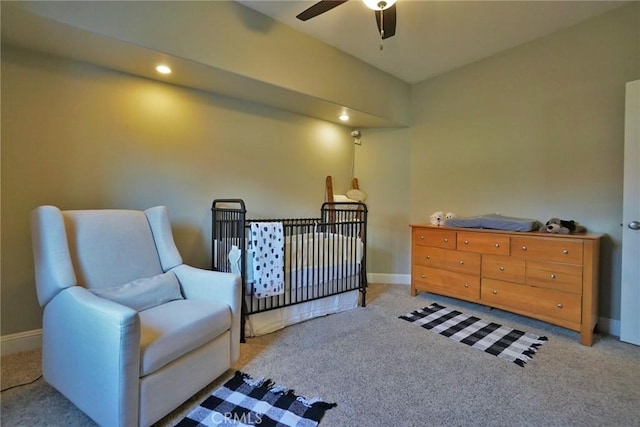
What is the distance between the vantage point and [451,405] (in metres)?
1.60

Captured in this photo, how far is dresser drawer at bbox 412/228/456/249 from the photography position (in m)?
3.09

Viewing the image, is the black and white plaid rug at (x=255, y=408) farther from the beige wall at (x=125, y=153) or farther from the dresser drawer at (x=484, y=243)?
→ the dresser drawer at (x=484, y=243)

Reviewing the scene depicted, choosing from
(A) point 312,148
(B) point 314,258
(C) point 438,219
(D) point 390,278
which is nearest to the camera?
(B) point 314,258

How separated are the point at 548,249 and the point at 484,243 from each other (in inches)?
19.8

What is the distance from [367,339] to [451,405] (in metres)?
0.83

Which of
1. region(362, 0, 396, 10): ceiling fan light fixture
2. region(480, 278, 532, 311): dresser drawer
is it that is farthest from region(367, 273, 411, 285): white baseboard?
region(362, 0, 396, 10): ceiling fan light fixture

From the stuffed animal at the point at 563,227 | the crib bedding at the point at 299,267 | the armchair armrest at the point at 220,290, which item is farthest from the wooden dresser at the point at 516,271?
the armchair armrest at the point at 220,290

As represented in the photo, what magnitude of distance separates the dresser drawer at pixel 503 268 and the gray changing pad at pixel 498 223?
28cm

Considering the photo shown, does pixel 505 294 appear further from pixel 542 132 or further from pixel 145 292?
pixel 145 292

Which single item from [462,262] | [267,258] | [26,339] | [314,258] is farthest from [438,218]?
[26,339]

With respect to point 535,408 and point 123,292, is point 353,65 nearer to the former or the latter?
point 123,292

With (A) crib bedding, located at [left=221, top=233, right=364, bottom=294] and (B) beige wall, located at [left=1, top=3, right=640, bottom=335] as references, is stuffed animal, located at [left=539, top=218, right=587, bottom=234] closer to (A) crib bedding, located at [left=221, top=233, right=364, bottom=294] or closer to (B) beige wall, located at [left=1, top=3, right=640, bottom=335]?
(B) beige wall, located at [left=1, top=3, right=640, bottom=335]

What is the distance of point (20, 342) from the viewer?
2076 millimetres

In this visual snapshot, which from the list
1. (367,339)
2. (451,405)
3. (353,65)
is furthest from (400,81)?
(451,405)
